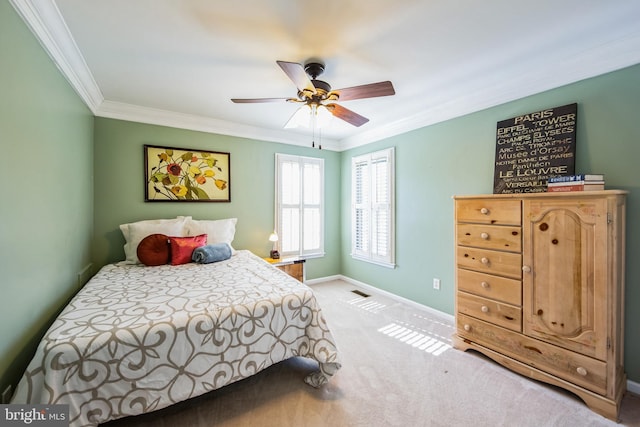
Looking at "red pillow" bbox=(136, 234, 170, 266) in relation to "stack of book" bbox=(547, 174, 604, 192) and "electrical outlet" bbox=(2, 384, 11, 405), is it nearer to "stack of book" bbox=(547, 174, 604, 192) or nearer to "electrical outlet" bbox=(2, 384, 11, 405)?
"electrical outlet" bbox=(2, 384, 11, 405)

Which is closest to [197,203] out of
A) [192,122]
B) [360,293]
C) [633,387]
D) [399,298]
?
[192,122]

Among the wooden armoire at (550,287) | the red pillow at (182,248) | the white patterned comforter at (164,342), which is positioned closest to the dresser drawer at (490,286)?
the wooden armoire at (550,287)

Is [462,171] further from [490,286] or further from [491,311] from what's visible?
[491,311]

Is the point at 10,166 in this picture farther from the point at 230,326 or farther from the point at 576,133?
the point at 576,133

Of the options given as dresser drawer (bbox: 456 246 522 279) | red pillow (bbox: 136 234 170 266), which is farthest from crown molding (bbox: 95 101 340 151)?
dresser drawer (bbox: 456 246 522 279)

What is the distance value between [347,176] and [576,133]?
2843 mm

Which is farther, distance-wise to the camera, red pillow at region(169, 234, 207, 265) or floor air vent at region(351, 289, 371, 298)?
floor air vent at region(351, 289, 371, 298)

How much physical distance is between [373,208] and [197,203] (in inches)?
99.4

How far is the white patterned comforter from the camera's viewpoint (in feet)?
3.95

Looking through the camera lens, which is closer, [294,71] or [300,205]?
[294,71]

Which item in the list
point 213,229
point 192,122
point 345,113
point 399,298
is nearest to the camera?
point 345,113

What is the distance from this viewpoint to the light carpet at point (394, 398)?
1.53 metres

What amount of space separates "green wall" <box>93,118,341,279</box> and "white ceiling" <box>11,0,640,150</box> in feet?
1.45

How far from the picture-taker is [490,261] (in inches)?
82.7
